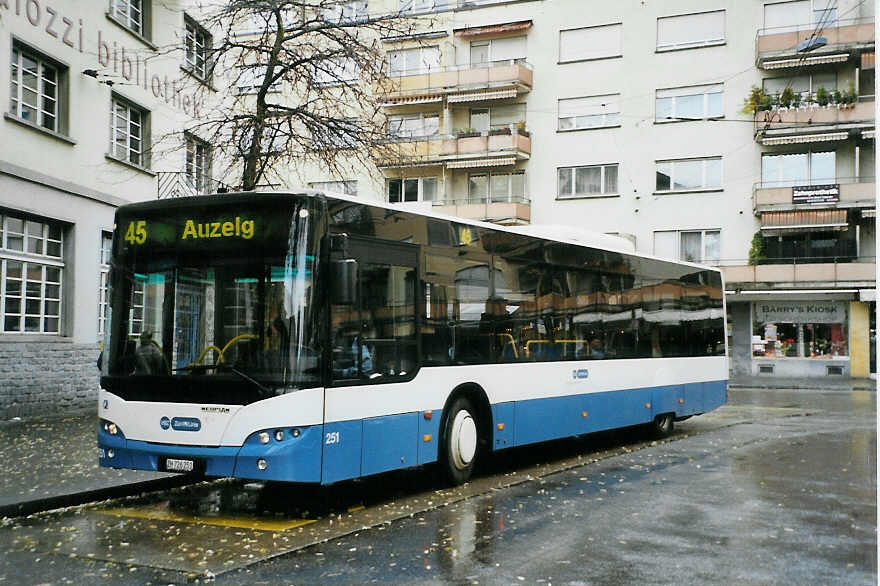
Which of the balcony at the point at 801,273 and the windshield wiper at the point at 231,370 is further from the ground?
the balcony at the point at 801,273

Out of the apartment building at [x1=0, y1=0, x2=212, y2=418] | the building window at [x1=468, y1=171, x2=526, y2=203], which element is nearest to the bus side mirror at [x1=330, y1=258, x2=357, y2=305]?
the apartment building at [x1=0, y1=0, x2=212, y2=418]

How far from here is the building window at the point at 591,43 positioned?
1597 inches

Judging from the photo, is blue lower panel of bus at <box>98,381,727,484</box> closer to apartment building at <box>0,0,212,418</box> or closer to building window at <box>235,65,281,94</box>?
building window at <box>235,65,281,94</box>

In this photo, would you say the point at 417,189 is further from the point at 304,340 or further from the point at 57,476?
the point at 304,340

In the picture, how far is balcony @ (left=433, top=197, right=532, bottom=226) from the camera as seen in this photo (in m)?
40.5

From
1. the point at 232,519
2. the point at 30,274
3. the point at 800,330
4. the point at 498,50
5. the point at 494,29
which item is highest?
the point at 494,29

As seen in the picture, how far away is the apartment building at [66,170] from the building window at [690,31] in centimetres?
2437

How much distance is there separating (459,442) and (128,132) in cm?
1418

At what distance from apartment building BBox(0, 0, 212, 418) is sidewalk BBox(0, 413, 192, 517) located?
3444 millimetres

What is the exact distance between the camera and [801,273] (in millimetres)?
37031

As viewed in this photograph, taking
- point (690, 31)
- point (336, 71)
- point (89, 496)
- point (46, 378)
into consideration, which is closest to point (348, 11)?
point (336, 71)

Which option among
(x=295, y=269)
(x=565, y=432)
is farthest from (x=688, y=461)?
(x=295, y=269)

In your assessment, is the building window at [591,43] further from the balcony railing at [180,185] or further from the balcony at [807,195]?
the balcony railing at [180,185]

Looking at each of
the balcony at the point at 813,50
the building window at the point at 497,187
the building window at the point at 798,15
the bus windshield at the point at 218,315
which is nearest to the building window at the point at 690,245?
the building window at the point at 497,187
